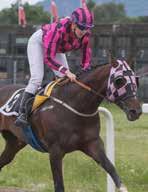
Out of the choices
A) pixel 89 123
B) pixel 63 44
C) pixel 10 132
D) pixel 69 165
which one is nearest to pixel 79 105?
pixel 89 123

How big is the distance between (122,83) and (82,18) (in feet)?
2.99

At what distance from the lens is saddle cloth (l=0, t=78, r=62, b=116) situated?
6.99 meters

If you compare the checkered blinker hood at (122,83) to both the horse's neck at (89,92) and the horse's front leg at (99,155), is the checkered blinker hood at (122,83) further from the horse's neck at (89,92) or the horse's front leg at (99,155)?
the horse's front leg at (99,155)

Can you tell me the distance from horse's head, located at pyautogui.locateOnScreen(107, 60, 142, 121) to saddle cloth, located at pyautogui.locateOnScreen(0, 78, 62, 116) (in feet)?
3.10

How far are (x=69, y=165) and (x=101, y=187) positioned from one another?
58.4 inches

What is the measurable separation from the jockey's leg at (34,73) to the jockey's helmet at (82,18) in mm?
756

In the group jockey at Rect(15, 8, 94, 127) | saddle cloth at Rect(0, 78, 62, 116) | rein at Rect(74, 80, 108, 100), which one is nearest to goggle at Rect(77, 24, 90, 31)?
jockey at Rect(15, 8, 94, 127)

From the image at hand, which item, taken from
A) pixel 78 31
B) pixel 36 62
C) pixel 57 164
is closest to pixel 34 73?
pixel 36 62

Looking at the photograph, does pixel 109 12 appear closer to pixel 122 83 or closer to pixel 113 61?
pixel 113 61

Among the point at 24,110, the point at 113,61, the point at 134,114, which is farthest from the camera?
the point at 24,110

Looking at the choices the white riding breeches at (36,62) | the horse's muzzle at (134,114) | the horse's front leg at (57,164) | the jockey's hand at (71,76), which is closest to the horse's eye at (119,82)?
the horse's muzzle at (134,114)

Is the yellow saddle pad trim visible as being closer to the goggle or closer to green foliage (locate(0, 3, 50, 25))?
the goggle

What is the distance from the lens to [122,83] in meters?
6.17

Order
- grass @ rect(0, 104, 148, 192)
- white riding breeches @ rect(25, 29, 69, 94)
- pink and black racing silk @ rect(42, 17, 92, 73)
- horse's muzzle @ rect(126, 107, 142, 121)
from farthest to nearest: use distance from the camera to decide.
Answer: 1. grass @ rect(0, 104, 148, 192)
2. white riding breeches @ rect(25, 29, 69, 94)
3. pink and black racing silk @ rect(42, 17, 92, 73)
4. horse's muzzle @ rect(126, 107, 142, 121)
